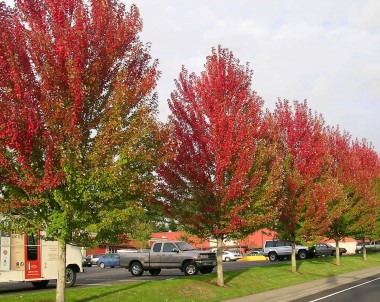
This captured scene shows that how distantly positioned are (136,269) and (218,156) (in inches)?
461

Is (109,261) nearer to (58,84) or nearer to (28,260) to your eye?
(28,260)

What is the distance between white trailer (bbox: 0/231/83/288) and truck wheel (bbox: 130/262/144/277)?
6672 mm

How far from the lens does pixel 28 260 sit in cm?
1928

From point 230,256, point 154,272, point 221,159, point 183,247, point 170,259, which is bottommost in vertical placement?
point 230,256

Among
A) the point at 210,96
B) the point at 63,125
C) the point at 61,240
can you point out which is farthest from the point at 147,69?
the point at 210,96

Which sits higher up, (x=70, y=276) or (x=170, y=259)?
(x=170, y=259)

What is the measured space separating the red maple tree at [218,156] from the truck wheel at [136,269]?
8498 millimetres

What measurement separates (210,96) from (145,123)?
7.56 metres

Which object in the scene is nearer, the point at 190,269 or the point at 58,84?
the point at 58,84

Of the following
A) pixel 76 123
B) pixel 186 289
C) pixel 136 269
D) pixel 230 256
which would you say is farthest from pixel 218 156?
pixel 230 256

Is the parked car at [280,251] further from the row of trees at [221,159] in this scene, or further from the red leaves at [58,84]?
the red leaves at [58,84]

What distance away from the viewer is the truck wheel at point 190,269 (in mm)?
25562

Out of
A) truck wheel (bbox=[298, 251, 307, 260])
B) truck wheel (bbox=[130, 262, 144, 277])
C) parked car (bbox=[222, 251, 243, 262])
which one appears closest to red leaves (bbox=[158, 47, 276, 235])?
truck wheel (bbox=[130, 262, 144, 277])

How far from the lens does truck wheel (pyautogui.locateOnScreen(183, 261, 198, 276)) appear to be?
2556 cm
